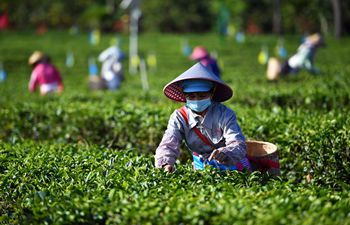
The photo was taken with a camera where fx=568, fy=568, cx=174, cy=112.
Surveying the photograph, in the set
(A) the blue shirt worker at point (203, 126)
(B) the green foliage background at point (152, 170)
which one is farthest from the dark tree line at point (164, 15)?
(A) the blue shirt worker at point (203, 126)

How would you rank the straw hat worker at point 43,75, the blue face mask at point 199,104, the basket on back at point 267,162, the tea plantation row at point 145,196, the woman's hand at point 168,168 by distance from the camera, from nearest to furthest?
1. the tea plantation row at point 145,196
2. the woman's hand at point 168,168
3. the blue face mask at point 199,104
4. the basket on back at point 267,162
5. the straw hat worker at point 43,75

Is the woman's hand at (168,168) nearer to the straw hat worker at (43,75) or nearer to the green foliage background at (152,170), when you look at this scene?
the green foliage background at (152,170)

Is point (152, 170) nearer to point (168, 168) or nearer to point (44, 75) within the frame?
point (168, 168)

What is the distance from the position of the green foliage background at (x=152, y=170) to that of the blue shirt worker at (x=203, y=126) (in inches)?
7.4

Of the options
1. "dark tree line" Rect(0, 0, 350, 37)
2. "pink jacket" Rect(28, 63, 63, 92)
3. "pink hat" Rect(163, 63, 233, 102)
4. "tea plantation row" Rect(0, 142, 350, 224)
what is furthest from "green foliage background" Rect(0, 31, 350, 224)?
"dark tree line" Rect(0, 0, 350, 37)

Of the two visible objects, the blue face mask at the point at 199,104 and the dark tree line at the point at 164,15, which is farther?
the dark tree line at the point at 164,15

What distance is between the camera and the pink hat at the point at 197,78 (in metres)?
4.40

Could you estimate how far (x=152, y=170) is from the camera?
4188mm

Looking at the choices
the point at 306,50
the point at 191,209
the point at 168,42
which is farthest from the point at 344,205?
the point at 168,42

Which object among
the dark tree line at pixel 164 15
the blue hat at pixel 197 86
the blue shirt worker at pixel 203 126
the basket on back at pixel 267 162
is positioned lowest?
the basket on back at pixel 267 162

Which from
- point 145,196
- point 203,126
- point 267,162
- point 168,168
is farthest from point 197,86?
point 145,196

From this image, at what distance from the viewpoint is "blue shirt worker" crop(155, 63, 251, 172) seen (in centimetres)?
436

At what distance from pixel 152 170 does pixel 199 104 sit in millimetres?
677

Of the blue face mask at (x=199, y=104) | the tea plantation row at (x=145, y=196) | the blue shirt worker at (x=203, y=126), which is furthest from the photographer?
the blue face mask at (x=199, y=104)
